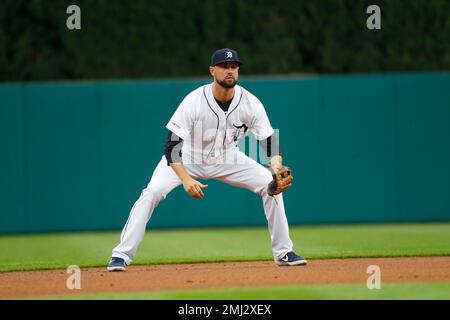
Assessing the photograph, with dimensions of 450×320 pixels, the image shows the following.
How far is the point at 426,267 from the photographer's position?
25.0 ft

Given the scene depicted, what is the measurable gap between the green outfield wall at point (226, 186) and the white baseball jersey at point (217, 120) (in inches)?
220

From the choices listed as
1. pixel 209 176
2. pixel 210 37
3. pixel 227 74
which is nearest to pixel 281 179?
pixel 209 176

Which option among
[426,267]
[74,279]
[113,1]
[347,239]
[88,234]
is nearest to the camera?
[74,279]

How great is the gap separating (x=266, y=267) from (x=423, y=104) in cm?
671

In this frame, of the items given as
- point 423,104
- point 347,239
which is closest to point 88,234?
point 347,239

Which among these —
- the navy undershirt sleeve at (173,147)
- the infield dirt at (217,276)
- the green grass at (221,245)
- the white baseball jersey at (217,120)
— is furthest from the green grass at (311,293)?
the green grass at (221,245)

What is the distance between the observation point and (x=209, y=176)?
26.8 ft

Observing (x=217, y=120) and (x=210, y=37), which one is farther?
(x=210, y=37)

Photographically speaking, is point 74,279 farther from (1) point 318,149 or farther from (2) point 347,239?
(1) point 318,149

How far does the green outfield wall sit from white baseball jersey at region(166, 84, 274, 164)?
18.3 ft

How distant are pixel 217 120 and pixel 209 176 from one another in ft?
1.85

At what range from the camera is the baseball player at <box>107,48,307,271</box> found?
7551mm

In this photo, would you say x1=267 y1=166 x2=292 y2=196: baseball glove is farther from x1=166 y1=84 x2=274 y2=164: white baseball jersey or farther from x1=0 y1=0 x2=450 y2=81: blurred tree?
x1=0 y1=0 x2=450 y2=81: blurred tree

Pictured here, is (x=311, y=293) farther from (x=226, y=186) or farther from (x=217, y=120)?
(x=226, y=186)
